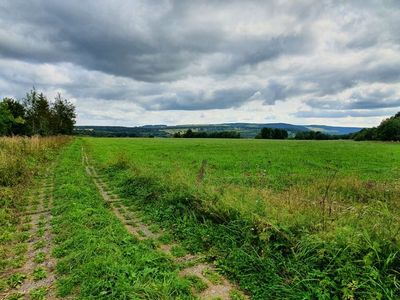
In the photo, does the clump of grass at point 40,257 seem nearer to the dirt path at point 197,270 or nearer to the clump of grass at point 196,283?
the dirt path at point 197,270

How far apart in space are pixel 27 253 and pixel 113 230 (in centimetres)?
184

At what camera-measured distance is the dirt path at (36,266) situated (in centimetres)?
463

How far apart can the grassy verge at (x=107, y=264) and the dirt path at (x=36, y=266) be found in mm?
194

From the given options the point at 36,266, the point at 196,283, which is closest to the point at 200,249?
the point at 196,283

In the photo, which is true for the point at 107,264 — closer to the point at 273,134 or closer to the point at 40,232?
the point at 40,232

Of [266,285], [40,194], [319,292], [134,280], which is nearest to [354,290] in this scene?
[319,292]

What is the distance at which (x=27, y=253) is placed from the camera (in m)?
6.12

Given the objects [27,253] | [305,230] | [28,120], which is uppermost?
[28,120]

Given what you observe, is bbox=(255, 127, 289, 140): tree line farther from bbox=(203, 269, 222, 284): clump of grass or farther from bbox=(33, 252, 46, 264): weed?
bbox=(33, 252, 46, 264): weed

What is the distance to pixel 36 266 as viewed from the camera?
5527 mm

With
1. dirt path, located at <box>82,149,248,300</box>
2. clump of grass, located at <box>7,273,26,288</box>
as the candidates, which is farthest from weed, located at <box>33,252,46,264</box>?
dirt path, located at <box>82,149,248,300</box>

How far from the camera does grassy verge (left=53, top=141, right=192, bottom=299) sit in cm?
445

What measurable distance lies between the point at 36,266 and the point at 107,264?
1.54 metres

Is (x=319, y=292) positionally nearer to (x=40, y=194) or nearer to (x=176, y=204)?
(x=176, y=204)
